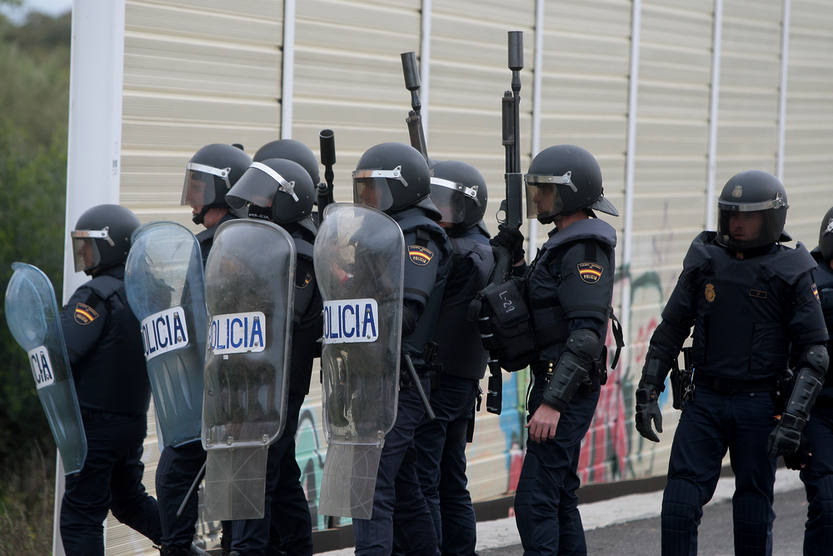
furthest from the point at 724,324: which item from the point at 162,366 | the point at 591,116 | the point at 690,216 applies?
the point at 690,216

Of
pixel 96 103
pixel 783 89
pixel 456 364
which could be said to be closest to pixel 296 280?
pixel 456 364

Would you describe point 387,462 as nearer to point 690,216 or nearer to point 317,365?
point 317,365

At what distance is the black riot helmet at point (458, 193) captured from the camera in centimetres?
573

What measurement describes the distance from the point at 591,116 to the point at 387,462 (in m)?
4.43

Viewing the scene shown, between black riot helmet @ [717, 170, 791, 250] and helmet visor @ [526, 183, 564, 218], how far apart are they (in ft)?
2.29

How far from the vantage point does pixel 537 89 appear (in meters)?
8.22

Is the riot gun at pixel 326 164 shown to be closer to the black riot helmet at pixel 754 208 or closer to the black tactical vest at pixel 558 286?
the black tactical vest at pixel 558 286

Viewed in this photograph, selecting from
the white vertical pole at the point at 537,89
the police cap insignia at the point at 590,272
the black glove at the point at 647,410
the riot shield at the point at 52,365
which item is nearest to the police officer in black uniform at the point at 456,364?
the police cap insignia at the point at 590,272

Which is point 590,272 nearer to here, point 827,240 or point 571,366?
point 571,366

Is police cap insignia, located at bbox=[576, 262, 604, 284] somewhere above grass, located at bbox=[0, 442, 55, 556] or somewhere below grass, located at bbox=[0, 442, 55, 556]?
above

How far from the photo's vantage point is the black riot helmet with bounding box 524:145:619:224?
207 inches

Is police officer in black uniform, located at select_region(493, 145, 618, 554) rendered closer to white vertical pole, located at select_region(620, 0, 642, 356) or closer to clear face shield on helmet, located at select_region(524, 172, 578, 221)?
clear face shield on helmet, located at select_region(524, 172, 578, 221)

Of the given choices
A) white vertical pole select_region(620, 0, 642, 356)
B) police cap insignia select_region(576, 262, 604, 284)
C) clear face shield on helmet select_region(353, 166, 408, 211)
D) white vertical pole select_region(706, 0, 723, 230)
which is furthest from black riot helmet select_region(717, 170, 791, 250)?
white vertical pole select_region(706, 0, 723, 230)

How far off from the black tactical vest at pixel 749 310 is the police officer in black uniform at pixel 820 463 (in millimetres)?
442
